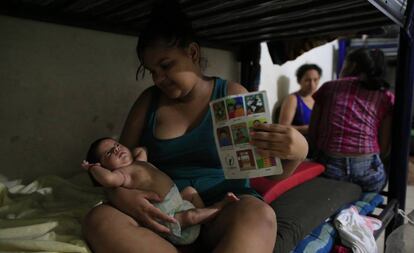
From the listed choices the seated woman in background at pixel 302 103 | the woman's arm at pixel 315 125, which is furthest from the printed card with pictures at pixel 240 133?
the seated woman in background at pixel 302 103

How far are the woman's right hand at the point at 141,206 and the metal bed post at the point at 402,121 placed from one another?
993mm

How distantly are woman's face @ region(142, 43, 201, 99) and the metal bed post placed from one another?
0.80 meters

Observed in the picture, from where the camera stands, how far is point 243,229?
0.56 meters

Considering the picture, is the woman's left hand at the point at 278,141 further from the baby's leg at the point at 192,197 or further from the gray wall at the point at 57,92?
the gray wall at the point at 57,92

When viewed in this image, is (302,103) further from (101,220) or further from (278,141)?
(101,220)

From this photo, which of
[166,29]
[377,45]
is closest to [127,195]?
[166,29]

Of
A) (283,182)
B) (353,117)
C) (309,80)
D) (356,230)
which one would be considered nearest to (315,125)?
(353,117)

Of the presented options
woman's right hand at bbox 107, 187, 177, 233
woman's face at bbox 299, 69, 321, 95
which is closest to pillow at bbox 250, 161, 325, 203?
woman's right hand at bbox 107, 187, 177, 233

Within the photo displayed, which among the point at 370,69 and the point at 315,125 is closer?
the point at 370,69

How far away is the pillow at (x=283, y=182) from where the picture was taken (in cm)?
99

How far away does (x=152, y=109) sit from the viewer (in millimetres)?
852

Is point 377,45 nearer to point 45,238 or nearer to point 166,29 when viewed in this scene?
point 166,29

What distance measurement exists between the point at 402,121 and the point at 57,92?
49.2 inches

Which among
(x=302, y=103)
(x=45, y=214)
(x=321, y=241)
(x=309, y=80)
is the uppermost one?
(x=309, y=80)
